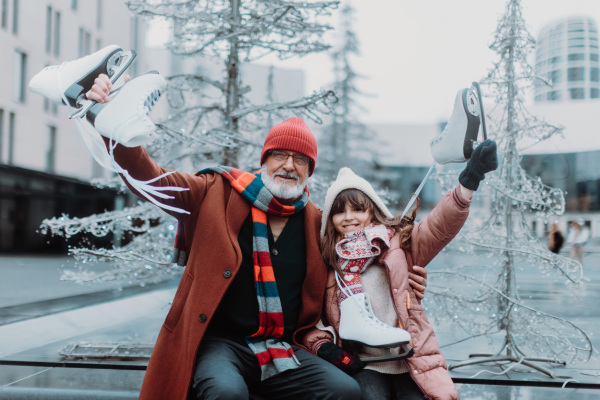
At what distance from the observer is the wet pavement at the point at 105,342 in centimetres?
375

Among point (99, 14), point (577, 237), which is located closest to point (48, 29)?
point (99, 14)

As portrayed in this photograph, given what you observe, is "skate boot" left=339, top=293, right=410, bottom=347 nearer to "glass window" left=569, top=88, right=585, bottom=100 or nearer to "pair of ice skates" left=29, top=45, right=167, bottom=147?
"pair of ice skates" left=29, top=45, right=167, bottom=147

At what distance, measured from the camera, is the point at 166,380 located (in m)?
2.54

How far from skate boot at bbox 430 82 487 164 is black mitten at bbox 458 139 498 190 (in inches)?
2.8

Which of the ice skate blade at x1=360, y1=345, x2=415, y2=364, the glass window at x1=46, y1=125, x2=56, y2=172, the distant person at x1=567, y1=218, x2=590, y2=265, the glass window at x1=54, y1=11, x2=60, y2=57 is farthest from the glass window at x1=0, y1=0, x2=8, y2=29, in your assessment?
the distant person at x1=567, y1=218, x2=590, y2=265

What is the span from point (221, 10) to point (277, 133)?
2.38m

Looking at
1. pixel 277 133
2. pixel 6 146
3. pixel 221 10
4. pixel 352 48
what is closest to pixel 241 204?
pixel 277 133

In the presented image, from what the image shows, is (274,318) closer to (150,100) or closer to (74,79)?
(150,100)

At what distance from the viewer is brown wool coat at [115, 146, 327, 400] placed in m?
2.48

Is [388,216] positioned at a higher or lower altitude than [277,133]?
lower

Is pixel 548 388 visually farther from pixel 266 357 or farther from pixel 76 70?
pixel 76 70

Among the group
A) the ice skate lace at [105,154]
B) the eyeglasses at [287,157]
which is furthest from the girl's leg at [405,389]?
the ice skate lace at [105,154]

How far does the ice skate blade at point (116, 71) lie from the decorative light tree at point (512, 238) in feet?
9.82

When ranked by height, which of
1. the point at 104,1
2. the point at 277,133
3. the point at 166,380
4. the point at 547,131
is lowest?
the point at 166,380
